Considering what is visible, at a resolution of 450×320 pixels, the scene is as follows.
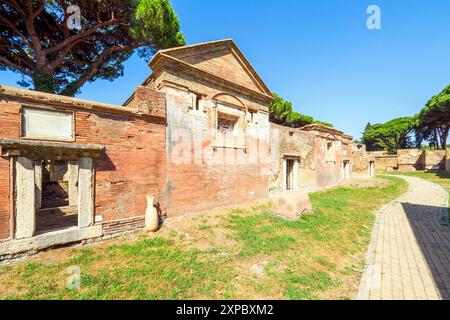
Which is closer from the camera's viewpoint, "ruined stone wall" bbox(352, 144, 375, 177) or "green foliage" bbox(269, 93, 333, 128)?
"ruined stone wall" bbox(352, 144, 375, 177)

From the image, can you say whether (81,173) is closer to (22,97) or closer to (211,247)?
(22,97)

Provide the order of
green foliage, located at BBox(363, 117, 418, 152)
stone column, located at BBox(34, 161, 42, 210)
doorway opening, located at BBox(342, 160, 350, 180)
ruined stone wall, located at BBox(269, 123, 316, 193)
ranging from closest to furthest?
stone column, located at BBox(34, 161, 42, 210) < ruined stone wall, located at BBox(269, 123, 316, 193) < doorway opening, located at BBox(342, 160, 350, 180) < green foliage, located at BBox(363, 117, 418, 152)

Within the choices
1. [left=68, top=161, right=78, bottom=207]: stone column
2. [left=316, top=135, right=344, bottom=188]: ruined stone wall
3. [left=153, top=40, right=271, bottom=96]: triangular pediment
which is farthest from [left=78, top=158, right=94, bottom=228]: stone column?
[left=316, top=135, right=344, bottom=188]: ruined stone wall

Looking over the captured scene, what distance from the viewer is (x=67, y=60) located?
11.8 meters

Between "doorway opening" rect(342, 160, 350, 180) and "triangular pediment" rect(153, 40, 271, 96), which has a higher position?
"triangular pediment" rect(153, 40, 271, 96)

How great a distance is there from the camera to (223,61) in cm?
883

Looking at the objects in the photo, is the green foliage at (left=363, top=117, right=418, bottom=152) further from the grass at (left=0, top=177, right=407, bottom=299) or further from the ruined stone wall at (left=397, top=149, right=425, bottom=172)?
the grass at (left=0, top=177, right=407, bottom=299)

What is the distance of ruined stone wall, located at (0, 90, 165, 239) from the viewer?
423cm

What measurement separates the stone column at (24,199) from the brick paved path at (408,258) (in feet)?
23.2

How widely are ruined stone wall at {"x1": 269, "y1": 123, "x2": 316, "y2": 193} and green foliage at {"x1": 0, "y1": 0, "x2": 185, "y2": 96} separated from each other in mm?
8378

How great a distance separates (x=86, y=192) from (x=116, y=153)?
130 centimetres

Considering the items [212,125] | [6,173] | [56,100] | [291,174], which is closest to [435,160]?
[291,174]

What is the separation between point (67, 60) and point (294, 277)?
16.3m
